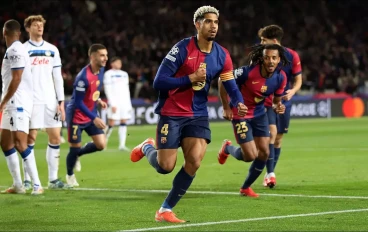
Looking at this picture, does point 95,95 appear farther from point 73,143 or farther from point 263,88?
point 263,88

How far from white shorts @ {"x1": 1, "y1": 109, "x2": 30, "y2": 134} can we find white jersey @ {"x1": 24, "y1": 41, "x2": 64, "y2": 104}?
0.76 m

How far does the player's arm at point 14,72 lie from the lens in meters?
10.6

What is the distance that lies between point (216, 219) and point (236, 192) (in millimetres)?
2885

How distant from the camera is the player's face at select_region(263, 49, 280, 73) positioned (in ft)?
35.9

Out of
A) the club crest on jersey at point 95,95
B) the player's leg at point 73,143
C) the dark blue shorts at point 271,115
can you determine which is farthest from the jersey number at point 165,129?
the club crest on jersey at point 95,95

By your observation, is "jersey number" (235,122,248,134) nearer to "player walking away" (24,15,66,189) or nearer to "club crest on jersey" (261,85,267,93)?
"club crest on jersey" (261,85,267,93)

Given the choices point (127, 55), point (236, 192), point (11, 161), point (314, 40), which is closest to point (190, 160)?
point (236, 192)

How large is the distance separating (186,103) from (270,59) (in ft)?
9.14

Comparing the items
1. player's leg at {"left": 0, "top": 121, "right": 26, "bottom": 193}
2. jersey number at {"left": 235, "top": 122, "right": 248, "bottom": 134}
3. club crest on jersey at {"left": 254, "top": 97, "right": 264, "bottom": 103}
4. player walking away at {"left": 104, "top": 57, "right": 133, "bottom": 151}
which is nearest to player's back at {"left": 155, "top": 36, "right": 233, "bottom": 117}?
jersey number at {"left": 235, "top": 122, "right": 248, "bottom": 134}

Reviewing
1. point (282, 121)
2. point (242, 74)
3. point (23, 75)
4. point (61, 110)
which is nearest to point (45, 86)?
point (61, 110)

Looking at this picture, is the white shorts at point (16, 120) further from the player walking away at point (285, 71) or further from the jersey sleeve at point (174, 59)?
the player walking away at point (285, 71)

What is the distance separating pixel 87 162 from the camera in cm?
1723

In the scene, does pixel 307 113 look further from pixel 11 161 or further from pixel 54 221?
pixel 54 221

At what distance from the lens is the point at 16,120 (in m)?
11.0
